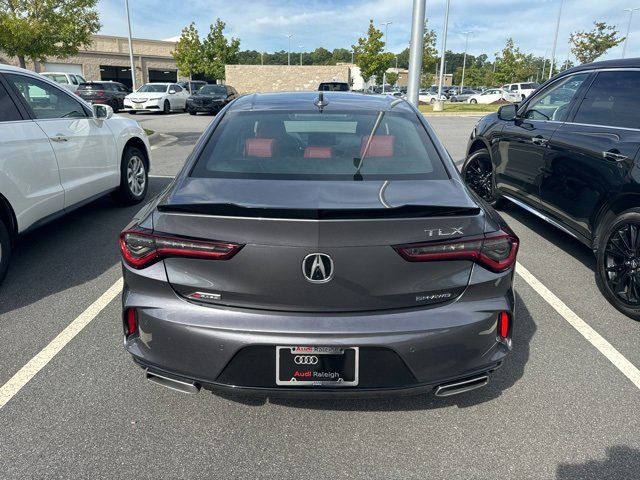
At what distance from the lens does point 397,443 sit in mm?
2396

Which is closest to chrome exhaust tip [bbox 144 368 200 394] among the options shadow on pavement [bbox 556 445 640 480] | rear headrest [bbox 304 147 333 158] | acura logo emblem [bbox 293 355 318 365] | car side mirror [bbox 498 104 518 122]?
acura logo emblem [bbox 293 355 318 365]

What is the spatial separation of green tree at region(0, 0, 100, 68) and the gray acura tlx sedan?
17.9m

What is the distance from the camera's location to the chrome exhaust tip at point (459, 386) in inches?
86.6

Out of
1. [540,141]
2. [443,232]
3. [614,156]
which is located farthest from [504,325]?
[540,141]

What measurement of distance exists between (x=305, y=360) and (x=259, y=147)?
4.30ft

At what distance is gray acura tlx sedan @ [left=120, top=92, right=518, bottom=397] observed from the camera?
2.03 meters

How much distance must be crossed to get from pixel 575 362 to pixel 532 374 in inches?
Result: 14.7

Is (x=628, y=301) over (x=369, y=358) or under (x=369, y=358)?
under

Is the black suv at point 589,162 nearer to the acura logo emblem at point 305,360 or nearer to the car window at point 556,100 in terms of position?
the car window at point 556,100

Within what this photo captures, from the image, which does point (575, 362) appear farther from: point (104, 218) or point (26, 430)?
point (104, 218)

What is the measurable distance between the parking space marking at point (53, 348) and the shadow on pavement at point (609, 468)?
2863mm

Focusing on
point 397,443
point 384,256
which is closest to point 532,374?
point 397,443

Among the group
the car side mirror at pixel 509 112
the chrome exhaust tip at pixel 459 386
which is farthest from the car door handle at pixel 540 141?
the chrome exhaust tip at pixel 459 386

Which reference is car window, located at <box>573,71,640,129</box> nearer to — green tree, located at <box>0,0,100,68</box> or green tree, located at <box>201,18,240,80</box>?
green tree, located at <box>0,0,100,68</box>
